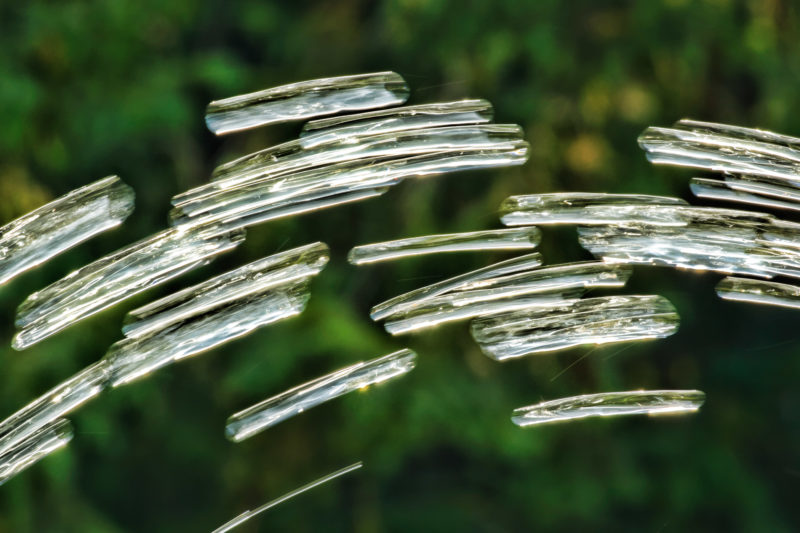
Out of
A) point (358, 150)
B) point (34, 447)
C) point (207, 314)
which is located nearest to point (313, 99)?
point (358, 150)

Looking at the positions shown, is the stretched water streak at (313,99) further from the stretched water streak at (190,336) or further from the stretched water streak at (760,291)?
the stretched water streak at (760,291)

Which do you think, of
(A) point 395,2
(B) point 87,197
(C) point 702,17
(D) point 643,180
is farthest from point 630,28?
(B) point 87,197

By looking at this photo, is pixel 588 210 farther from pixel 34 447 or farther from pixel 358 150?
pixel 34 447

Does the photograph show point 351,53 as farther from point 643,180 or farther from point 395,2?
point 643,180

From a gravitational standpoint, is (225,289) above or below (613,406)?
above

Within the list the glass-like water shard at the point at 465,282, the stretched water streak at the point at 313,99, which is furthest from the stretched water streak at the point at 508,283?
the stretched water streak at the point at 313,99

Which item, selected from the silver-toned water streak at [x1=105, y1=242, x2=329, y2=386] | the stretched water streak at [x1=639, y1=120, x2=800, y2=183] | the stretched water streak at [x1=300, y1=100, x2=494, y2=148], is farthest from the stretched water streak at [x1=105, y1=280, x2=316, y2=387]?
the stretched water streak at [x1=639, y1=120, x2=800, y2=183]
